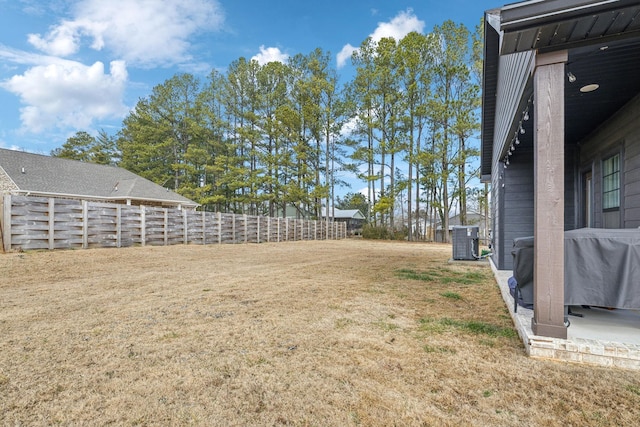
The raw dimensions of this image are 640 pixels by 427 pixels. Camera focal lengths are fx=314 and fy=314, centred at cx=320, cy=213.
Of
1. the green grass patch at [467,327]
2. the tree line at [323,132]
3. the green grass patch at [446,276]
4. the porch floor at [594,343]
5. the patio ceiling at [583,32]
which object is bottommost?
the green grass patch at [446,276]

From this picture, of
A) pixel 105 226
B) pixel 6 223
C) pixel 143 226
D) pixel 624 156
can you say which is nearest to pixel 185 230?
pixel 143 226

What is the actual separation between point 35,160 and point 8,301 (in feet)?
54.5

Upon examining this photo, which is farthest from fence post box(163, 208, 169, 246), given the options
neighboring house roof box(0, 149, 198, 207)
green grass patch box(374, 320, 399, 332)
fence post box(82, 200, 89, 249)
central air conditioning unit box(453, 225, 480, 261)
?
green grass patch box(374, 320, 399, 332)

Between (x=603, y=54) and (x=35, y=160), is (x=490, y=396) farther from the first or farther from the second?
(x=35, y=160)

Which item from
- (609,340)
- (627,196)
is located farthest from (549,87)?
(627,196)

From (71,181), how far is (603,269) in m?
20.0

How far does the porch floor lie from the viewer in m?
2.10

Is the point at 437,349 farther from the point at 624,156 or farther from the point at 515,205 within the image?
the point at 515,205

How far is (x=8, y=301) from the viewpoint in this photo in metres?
3.73

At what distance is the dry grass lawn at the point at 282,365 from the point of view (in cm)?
160

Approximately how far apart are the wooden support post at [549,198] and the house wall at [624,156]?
206 centimetres

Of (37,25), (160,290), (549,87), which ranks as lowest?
(160,290)

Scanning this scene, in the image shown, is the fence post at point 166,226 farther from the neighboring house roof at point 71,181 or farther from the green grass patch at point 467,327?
the green grass patch at point 467,327

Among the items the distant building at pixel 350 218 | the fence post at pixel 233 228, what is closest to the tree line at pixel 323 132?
the fence post at pixel 233 228
